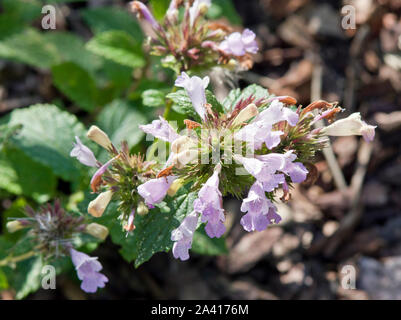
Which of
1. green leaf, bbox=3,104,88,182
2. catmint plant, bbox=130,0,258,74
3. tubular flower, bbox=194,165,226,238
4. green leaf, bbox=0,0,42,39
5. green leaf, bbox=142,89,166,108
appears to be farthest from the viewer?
green leaf, bbox=0,0,42,39

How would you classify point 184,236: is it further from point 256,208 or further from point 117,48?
point 117,48

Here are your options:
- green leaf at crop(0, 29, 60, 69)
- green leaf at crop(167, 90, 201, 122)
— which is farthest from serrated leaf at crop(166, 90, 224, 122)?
green leaf at crop(0, 29, 60, 69)

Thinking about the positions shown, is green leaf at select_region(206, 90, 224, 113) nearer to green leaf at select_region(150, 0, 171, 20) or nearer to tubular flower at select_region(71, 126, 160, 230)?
tubular flower at select_region(71, 126, 160, 230)

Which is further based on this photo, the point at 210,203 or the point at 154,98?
the point at 154,98

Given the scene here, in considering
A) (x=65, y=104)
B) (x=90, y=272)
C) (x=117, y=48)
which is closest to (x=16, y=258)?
(x=90, y=272)

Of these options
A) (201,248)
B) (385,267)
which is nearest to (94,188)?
(201,248)
